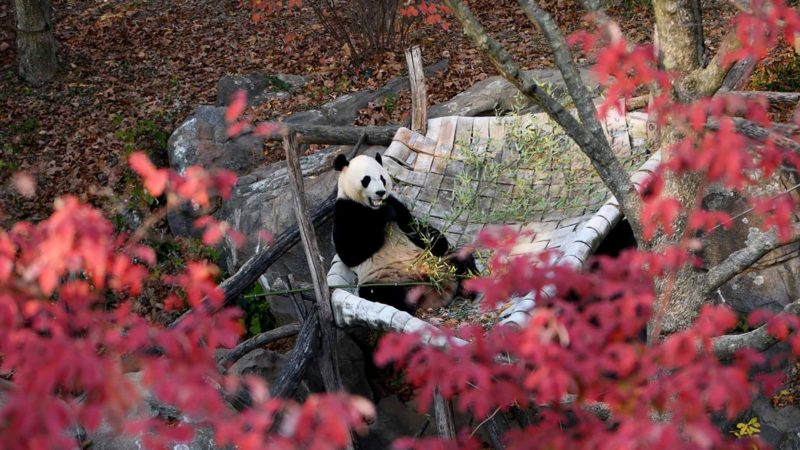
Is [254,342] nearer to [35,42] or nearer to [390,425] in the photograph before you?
[390,425]

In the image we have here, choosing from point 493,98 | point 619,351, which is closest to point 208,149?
point 493,98

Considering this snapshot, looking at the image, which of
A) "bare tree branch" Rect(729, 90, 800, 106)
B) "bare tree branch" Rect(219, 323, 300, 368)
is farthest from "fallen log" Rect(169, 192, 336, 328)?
"bare tree branch" Rect(729, 90, 800, 106)

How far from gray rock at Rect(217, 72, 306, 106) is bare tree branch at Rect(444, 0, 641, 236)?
522 centimetres

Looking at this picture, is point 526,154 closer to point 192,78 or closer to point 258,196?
point 258,196

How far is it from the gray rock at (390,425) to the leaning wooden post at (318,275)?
35.9 inches

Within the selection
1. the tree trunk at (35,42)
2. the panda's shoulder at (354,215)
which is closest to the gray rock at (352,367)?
the panda's shoulder at (354,215)

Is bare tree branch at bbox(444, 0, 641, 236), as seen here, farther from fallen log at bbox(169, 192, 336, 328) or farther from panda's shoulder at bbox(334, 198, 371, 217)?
fallen log at bbox(169, 192, 336, 328)

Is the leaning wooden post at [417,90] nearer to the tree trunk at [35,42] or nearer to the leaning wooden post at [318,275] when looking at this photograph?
the leaning wooden post at [318,275]

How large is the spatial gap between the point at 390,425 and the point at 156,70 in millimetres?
5842

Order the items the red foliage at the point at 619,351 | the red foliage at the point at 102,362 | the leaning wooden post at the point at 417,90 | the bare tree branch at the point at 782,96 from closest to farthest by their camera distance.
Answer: the red foliage at the point at 102,362 < the red foliage at the point at 619,351 < the bare tree branch at the point at 782,96 < the leaning wooden post at the point at 417,90

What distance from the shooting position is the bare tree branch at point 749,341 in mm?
3910

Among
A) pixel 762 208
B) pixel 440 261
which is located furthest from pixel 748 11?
pixel 440 261

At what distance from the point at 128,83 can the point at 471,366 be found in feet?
26.5

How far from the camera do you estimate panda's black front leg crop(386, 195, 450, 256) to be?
540 centimetres
